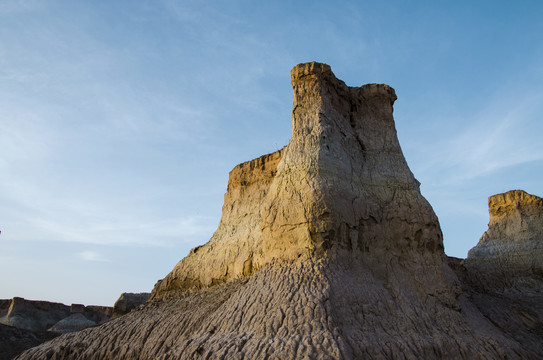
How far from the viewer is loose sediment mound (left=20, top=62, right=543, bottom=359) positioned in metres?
13.6

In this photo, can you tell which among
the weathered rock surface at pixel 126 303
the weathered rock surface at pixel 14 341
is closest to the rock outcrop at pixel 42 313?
the weathered rock surface at pixel 126 303

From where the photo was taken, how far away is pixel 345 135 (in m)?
19.4

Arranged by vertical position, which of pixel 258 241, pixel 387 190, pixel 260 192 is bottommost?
pixel 258 241

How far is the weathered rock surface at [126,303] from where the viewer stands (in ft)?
107

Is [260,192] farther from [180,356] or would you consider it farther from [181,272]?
[180,356]

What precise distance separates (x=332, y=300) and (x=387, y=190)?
658cm

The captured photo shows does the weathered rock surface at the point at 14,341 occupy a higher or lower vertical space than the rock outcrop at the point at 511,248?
lower

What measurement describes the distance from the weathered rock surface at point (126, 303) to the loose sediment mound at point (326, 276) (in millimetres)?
11719

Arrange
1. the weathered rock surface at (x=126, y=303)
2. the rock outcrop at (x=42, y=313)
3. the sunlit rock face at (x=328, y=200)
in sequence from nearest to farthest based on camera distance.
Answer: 1. the sunlit rock face at (x=328, y=200)
2. the weathered rock surface at (x=126, y=303)
3. the rock outcrop at (x=42, y=313)

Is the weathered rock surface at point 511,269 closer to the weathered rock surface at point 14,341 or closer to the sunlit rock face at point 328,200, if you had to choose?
the sunlit rock face at point 328,200

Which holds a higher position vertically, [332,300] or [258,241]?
[258,241]

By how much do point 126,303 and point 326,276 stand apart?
75.9 ft

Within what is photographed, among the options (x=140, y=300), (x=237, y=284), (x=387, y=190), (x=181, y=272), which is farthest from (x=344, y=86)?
(x=140, y=300)

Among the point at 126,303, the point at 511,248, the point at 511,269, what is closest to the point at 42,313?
the point at 126,303
